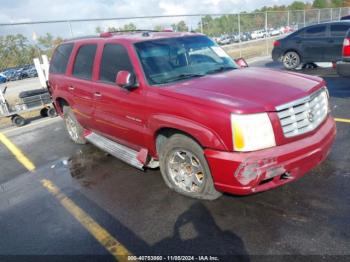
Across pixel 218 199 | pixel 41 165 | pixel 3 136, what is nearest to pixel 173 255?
pixel 218 199

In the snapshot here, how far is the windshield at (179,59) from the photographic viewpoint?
391 cm

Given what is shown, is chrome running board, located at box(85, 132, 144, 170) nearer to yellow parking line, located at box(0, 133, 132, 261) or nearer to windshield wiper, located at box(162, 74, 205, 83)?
yellow parking line, located at box(0, 133, 132, 261)

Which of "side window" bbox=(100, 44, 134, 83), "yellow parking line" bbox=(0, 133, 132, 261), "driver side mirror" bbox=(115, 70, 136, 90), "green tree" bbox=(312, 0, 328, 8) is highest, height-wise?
"green tree" bbox=(312, 0, 328, 8)

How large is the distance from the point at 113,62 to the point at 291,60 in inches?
372

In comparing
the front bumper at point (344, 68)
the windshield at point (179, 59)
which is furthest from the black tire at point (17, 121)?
the front bumper at point (344, 68)

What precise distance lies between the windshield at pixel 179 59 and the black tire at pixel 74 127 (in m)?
2.47

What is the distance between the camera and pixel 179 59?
13.7 feet

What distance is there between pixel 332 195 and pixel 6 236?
3.60 metres

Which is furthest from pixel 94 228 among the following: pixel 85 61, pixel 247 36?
pixel 247 36

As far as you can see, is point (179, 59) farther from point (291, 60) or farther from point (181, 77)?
point (291, 60)

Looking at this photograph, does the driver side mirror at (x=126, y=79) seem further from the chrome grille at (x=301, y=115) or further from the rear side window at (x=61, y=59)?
the rear side window at (x=61, y=59)

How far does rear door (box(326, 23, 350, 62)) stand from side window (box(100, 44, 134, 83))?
8.99 m

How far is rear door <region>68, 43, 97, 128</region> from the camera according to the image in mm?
4848

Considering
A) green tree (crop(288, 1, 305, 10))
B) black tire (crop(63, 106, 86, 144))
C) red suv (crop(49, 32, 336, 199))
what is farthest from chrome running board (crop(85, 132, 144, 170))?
green tree (crop(288, 1, 305, 10))
